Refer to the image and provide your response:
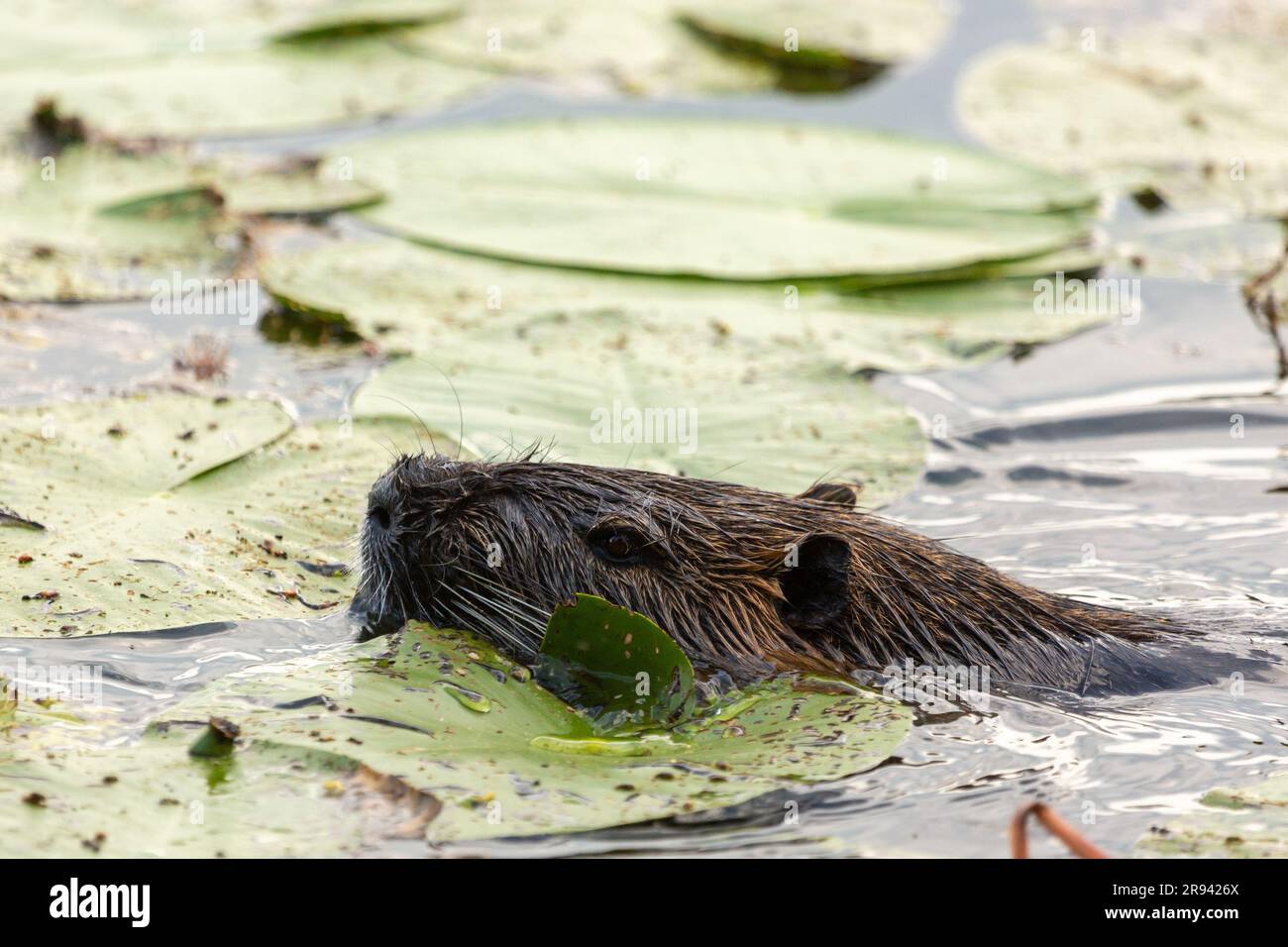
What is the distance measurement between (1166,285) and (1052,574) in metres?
2.94

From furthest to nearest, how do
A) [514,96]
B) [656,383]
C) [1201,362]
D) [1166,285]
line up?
[514,96] < [1166,285] < [1201,362] < [656,383]

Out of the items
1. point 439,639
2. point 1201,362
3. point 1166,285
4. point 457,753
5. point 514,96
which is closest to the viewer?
point 457,753

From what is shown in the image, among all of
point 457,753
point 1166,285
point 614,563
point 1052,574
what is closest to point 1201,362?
point 1166,285

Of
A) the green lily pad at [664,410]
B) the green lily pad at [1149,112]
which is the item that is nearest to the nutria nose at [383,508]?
the green lily pad at [664,410]

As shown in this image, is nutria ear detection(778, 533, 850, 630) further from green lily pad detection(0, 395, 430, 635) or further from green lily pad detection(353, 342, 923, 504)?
green lily pad detection(0, 395, 430, 635)

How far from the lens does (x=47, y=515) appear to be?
5.15 meters

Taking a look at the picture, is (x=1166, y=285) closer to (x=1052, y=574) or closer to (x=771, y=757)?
(x=1052, y=574)

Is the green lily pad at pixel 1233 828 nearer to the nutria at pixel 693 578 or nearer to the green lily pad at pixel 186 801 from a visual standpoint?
the nutria at pixel 693 578

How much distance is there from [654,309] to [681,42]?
416 cm

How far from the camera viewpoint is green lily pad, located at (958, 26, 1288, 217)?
9.44 m

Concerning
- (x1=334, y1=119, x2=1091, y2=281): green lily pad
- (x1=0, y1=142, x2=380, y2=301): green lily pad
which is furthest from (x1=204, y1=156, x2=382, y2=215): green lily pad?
(x1=334, y1=119, x2=1091, y2=281): green lily pad

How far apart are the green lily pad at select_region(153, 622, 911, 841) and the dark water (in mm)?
82

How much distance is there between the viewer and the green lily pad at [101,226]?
739cm

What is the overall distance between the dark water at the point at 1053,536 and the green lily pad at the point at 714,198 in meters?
0.65
